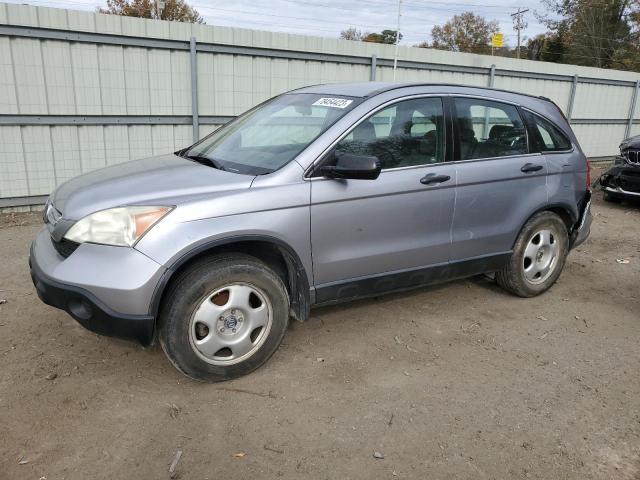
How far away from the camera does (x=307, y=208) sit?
3268 millimetres

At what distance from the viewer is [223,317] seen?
311 cm

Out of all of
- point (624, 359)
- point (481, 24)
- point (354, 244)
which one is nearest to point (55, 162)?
point (354, 244)

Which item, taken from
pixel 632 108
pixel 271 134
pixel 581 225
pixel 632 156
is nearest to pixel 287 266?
pixel 271 134

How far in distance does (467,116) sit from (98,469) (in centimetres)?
337

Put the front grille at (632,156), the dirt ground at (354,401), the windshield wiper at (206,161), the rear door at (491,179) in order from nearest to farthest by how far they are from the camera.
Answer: the dirt ground at (354,401)
the windshield wiper at (206,161)
the rear door at (491,179)
the front grille at (632,156)

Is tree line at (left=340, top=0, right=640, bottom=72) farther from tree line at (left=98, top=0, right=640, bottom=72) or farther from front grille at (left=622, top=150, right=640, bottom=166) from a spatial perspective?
front grille at (left=622, top=150, right=640, bottom=166)

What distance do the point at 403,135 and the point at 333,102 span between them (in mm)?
549

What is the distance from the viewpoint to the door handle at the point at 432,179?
373 centimetres

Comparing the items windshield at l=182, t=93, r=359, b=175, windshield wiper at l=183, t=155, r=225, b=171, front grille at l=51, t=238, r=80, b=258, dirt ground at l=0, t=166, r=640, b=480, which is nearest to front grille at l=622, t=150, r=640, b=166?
dirt ground at l=0, t=166, r=640, b=480

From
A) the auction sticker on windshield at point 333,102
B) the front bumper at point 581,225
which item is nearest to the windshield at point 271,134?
the auction sticker on windshield at point 333,102

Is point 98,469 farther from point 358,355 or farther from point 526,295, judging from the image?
point 526,295

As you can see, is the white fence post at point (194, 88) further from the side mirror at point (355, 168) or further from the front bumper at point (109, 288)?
the front bumper at point (109, 288)

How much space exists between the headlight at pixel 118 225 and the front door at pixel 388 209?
98 centimetres

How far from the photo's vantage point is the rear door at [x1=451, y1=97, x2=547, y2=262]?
400 cm
